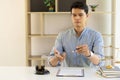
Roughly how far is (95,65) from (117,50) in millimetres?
1444

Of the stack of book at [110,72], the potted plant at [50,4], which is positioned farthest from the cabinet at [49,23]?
the stack of book at [110,72]

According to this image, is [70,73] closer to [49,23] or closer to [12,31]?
[49,23]

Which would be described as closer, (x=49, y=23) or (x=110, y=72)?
(x=110, y=72)

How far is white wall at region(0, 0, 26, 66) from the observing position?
3.64 meters

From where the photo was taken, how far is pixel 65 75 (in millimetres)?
1809

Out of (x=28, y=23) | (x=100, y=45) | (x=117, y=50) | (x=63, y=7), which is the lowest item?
(x=117, y=50)

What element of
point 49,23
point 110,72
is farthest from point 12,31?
point 110,72

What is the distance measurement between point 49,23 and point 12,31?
64 cm

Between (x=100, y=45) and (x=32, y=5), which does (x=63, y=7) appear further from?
(x=100, y=45)

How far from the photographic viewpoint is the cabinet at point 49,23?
136 inches

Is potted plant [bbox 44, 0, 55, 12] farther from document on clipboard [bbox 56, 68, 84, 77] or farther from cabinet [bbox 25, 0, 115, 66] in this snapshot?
document on clipboard [bbox 56, 68, 84, 77]

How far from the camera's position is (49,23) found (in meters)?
3.65

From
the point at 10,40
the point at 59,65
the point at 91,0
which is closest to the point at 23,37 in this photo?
the point at 10,40

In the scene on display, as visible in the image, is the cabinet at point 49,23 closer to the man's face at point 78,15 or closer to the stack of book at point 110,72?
the man's face at point 78,15
